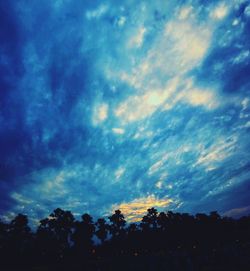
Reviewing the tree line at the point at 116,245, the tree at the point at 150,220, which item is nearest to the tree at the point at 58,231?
the tree line at the point at 116,245

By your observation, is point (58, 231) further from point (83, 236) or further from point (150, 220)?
point (150, 220)

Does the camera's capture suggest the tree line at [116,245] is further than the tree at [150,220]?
No

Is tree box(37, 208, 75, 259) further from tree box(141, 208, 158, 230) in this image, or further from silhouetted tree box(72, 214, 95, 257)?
tree box(141, 208, 158, 230)

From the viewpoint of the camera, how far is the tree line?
63906 millimetres

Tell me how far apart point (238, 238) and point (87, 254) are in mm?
80401

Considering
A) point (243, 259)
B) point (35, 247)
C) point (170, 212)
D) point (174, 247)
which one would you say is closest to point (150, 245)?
point (174, 247)

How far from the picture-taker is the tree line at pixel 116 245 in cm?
6391

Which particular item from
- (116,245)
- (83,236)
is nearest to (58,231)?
(83,236)

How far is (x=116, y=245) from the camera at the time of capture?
82.8m

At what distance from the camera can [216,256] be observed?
2960 inches

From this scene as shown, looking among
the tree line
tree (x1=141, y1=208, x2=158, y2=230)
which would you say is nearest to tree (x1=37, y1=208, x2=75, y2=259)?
the tree line

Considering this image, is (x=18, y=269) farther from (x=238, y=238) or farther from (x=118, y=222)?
(x=238, y=238)

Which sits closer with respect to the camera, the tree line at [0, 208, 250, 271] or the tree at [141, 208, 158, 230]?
the tree line at [0, 208, 250, 271]

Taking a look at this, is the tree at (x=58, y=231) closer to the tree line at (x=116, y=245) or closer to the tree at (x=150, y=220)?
the tree line at (x=116, y=245)
